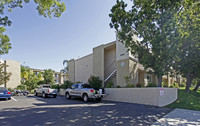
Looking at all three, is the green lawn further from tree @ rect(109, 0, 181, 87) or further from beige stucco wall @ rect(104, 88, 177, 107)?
tree @ rect(109, 0, 181, 87)

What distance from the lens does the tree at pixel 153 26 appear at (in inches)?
390

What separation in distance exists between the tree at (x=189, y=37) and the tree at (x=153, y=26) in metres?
1.10

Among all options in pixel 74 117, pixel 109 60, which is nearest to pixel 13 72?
pixel 109 60

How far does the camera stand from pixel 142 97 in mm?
11984

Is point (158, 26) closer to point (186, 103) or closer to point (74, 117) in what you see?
point (186, 103)

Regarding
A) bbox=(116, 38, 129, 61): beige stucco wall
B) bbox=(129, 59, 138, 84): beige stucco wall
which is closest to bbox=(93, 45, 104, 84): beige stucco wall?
bbox=(116, 38, 129, 61): beige stucco wall

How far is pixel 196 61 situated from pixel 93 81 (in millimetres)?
12623

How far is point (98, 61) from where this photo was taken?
1986 centimetres

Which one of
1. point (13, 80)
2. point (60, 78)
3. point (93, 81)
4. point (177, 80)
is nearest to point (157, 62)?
point (93, 81)

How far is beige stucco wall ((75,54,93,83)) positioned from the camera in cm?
2241

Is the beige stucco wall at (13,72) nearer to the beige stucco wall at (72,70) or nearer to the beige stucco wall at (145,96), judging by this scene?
the beige stucco wall at (72,70)

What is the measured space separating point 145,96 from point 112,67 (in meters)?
8.82

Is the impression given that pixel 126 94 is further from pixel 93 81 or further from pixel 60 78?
pixel 60 78

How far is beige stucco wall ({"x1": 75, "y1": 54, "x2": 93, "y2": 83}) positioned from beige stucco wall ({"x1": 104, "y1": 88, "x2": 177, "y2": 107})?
27.7 feet
